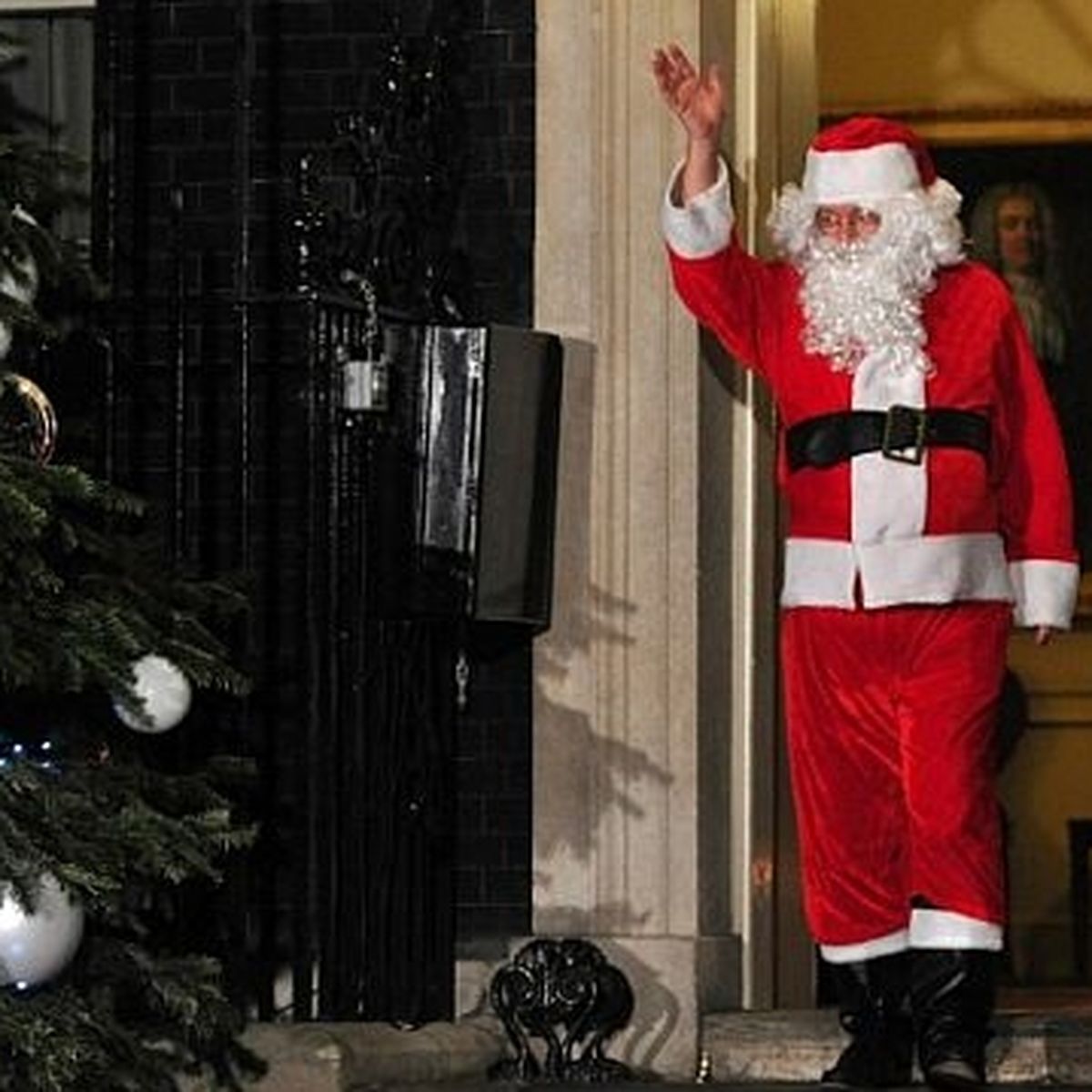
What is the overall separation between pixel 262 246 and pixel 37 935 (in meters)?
2.34

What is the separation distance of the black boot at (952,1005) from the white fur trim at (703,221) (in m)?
1.42

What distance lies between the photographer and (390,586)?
10891 mm

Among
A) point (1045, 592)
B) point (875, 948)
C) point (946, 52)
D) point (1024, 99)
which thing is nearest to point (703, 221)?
point (1045, 592)

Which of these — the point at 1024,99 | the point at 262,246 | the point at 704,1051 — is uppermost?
the point at 1024,99

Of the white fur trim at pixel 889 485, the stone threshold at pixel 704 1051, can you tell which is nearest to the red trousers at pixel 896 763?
the white fur trim at pixel 889 485

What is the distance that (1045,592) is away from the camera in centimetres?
1053

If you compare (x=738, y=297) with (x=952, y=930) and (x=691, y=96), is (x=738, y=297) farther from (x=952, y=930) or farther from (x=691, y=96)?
(x=952, y=930)

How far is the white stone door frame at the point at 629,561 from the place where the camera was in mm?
11102

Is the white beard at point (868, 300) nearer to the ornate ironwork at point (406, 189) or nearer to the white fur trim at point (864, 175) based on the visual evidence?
the white fur trim at point (864, 175)

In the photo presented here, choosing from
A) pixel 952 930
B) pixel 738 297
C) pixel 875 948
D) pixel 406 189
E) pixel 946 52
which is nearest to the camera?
pixel 952 930

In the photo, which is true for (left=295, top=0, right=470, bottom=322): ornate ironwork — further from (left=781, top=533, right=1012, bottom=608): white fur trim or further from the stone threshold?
the stone threshold

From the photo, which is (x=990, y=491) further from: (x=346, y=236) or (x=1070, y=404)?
(x=1070, y=404)

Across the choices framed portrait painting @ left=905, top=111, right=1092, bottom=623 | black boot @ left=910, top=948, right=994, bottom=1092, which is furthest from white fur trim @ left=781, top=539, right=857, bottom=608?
framed portrait painting @ left=905, top=111, right=1092, bottom=623

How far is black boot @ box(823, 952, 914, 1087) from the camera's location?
1044 centimetres
